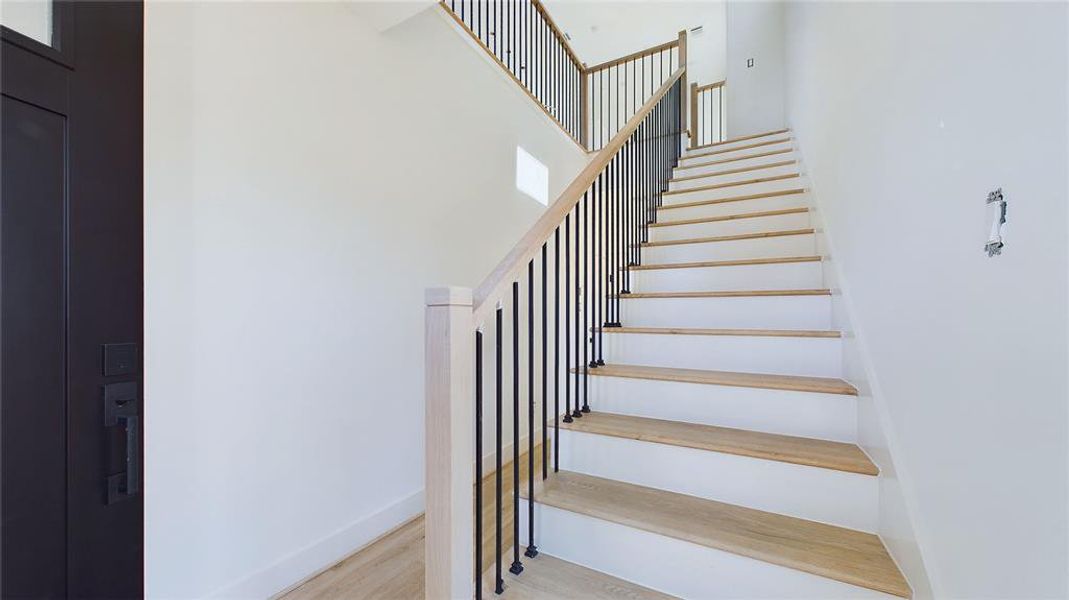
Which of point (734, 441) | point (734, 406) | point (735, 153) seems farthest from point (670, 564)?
point (735, 153)

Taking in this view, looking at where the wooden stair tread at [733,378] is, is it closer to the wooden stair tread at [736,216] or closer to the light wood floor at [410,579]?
the light wood floor at [410,579]

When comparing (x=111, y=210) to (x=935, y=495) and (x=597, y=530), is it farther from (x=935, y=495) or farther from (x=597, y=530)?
(x=935, y=495)

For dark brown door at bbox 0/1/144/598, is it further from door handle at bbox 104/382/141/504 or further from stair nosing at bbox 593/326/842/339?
stair nosing at bbox 593/326/842/339

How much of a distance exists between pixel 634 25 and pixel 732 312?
486 centimetres

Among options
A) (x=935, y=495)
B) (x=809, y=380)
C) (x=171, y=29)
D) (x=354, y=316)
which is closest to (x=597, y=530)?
(x=935, y=495)

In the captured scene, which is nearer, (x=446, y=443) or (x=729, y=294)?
(x=446, y=443)

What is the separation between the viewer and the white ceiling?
5059mm

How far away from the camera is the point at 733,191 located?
9.72 ft

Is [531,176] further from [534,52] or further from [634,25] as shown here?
[634,25]

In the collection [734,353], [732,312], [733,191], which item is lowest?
[734,353]

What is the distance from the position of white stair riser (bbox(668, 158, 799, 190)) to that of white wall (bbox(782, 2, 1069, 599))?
1.58 meters

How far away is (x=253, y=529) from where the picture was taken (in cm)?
153

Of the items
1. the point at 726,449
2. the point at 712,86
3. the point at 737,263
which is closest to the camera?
the point at 726,449

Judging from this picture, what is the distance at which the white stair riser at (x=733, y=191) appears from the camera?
2.73 metres
